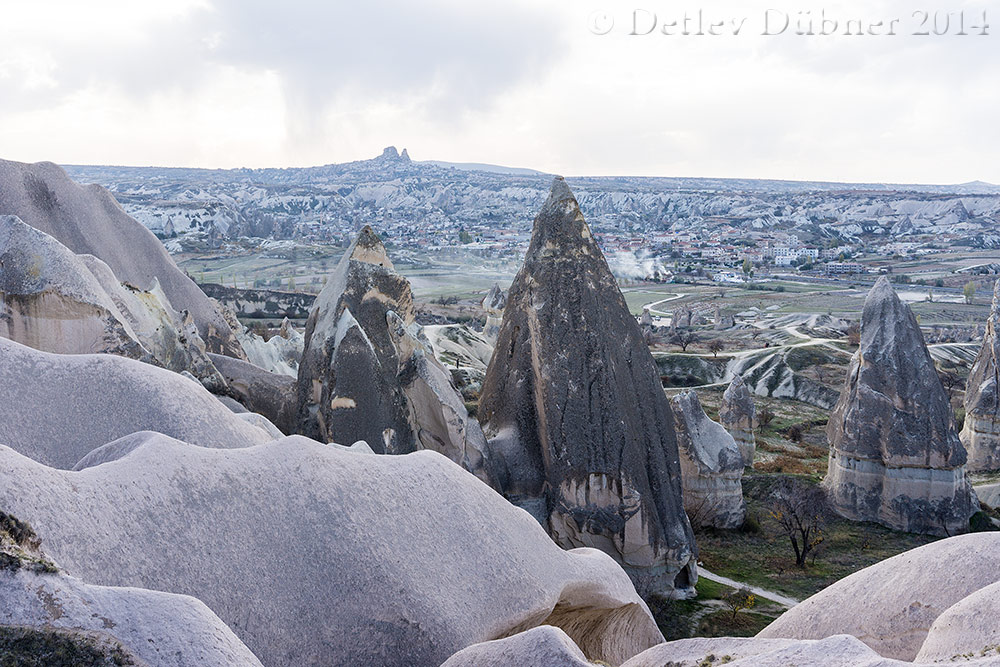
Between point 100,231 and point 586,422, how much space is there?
1382 centimetres

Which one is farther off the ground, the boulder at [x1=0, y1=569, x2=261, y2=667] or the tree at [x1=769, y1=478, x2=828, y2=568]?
the boulder at [x1=0, y1=569, x2=261, y2=667]

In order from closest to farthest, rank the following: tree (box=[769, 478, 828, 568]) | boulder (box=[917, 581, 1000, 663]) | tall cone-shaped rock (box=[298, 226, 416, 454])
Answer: boulder (box=[917, 581, 1000, 663]) → tall cone-shaped rock (box=[298, 226, 416, 454]) → tree (box=[769, 478, 828, 568])

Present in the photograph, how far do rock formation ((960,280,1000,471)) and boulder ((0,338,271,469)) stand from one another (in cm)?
2500

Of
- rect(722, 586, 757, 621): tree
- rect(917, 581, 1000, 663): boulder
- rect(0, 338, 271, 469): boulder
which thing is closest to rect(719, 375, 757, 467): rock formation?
rect(722, 586, 757, 621): tree

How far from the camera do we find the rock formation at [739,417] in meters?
26.8

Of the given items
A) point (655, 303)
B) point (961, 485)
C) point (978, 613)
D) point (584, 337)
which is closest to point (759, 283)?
point (655, 303)

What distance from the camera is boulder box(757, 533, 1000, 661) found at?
6.84 m

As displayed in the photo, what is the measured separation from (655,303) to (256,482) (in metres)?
90.5

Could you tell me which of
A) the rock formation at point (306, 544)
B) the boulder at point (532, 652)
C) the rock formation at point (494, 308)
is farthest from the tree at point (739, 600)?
the rock formation at point (494, 308)

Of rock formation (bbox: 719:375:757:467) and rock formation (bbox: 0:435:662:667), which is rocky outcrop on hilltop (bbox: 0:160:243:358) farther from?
rock formation (bbox: 719:375:757:467)

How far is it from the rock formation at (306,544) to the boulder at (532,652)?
2.83 feet

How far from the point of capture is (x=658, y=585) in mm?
13680

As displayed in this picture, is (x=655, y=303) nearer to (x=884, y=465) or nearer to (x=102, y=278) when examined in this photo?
(x=884, y=465)

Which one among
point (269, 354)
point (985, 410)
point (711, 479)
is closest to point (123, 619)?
point (711, 479)
